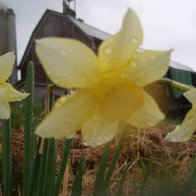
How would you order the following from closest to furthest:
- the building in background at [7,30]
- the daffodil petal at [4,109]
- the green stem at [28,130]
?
the daffodil petal at [4,109]
the green stem at [28,130]
the building in background at [7,30]

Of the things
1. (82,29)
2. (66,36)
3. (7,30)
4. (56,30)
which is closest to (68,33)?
(66,36)

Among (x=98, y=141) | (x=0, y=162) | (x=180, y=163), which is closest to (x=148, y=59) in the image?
(x=98, y=141)

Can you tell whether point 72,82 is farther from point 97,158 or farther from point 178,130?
point 97,158

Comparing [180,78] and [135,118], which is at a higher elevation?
[135,118]

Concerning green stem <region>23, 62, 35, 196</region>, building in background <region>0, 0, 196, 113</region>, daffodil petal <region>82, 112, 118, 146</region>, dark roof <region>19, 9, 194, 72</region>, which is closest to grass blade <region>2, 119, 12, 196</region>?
green stem <region>23, 62, 35, 196</region>

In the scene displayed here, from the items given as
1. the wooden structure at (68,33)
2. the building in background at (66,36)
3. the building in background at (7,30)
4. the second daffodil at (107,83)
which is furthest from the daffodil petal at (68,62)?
the building in background at (7,30)

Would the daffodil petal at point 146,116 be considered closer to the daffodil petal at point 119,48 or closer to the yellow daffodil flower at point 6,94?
the daffodil petal at point 119,48
